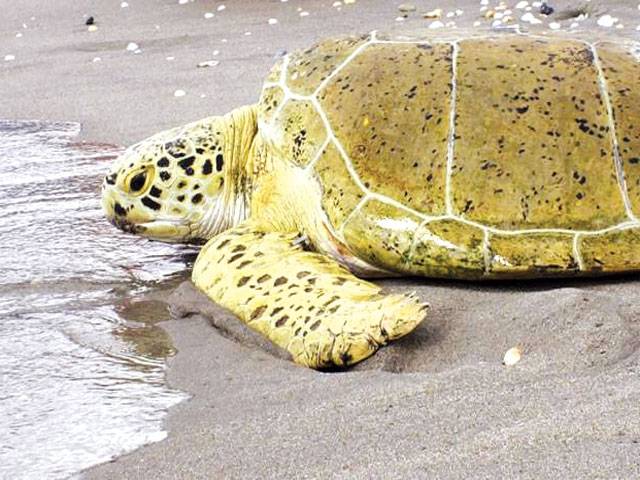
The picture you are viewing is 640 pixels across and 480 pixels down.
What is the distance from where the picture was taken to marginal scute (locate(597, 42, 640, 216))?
10.7 feet

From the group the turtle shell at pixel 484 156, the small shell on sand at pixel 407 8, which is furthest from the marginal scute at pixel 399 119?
the small shell on sand at pixel 407 8

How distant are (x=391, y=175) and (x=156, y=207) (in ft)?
3.41

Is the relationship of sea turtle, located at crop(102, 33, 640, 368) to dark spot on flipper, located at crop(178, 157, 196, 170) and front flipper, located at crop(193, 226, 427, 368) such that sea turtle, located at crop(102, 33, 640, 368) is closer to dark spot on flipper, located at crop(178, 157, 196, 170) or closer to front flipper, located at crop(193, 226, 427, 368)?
front flipper, located at crop(193, 226, 427, 368)

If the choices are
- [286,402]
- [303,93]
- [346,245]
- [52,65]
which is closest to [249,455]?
[286,402]

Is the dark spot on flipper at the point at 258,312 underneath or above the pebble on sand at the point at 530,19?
above

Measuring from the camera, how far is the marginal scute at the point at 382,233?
332 centimetres

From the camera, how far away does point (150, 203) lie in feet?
13.2

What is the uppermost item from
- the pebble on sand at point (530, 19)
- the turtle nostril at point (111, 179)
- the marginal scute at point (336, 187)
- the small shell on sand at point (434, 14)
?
the marginal scute at point (336, 187)

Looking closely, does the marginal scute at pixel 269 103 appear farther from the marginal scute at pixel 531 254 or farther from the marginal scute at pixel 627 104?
the marginal scute at pixel 627 104

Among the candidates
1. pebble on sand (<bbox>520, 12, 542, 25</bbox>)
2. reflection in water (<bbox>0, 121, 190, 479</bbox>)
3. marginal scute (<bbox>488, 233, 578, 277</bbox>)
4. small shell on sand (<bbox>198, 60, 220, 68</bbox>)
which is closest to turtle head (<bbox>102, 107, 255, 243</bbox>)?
reflection in water (<bbox>0, 121, 190, 479</bbox>)

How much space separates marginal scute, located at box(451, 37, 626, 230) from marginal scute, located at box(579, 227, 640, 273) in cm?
4

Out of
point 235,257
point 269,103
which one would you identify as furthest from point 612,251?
point 269,103

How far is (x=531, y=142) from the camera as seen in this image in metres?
3.32

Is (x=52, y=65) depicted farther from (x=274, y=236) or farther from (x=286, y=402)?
(x=286, y=402)
